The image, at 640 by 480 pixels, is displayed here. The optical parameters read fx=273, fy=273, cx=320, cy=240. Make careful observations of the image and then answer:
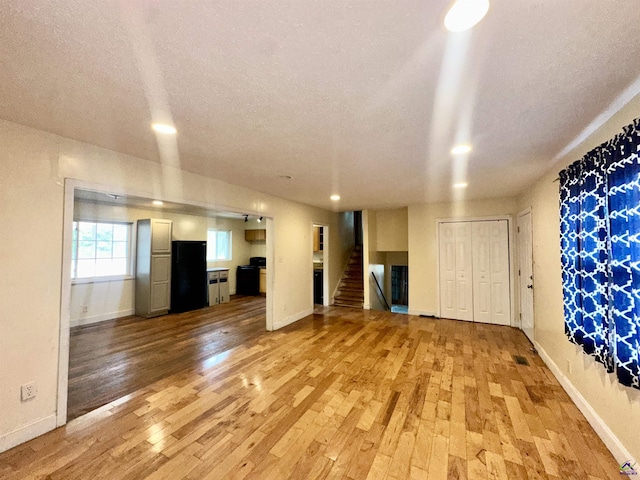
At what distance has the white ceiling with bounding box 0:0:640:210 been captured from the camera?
107 centimetres

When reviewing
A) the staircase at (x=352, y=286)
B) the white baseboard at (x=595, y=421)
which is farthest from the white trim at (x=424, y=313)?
the white baseboard at (x=595, y=421)

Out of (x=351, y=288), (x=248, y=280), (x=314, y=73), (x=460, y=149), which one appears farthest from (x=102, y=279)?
(x=460, y=149)

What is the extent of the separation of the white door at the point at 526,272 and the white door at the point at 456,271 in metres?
0.82

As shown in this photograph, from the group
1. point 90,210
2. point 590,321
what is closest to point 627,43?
point 590,321

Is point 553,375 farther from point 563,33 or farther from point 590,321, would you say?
point 563,33

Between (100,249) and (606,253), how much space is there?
289 inches

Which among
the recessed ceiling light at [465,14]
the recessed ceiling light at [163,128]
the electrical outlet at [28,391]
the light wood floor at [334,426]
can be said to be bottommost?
the light wood floor at [334,426]

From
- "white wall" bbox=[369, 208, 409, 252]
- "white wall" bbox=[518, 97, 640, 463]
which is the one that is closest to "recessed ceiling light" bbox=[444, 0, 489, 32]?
"white wall" bbox=[518, 97, 640, 463]

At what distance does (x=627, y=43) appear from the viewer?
122cm

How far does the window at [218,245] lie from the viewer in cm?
773

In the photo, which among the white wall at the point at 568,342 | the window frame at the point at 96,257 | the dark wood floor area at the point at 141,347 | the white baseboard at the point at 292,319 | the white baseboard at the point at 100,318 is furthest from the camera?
the window frame at the point at 96,257

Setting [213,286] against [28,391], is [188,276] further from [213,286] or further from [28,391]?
[28,391]

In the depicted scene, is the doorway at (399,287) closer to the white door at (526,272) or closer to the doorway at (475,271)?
the doorway at (475,271)

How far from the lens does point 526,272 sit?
167 inches
